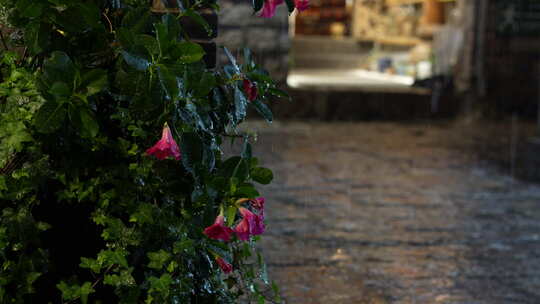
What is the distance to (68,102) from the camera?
1.62 m

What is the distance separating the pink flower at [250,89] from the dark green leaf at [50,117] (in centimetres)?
45

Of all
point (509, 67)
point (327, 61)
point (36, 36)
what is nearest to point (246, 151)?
point (36, 36)

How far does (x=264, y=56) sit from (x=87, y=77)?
6.38 m

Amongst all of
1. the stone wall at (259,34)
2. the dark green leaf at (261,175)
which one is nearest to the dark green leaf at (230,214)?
the dark green leaf at (261,175)

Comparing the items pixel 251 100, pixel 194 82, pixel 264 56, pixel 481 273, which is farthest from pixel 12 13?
pixel 264 56

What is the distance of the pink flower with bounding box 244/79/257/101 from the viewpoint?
1898 millimetres

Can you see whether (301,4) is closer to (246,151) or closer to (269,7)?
(269,7)

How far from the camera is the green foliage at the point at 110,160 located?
65.5 inches

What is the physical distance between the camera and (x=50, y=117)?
161cm

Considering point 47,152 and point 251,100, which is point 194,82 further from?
point 47,152

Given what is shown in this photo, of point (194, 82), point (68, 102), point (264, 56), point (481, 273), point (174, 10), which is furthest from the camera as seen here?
point (264, 56)

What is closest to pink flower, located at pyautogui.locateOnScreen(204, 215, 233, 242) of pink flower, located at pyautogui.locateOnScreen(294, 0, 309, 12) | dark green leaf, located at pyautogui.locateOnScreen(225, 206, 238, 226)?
dark green leaf, located at pyautogui.locateOnScreen(225, 206, 238, 226)

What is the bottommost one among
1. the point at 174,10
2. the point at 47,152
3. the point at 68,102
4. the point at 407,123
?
the point at 407,123

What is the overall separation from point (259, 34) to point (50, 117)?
6.42 m
